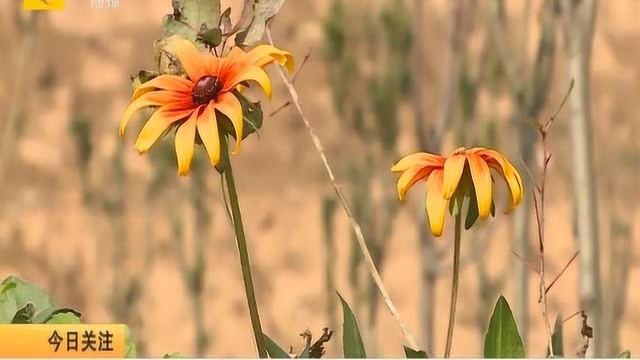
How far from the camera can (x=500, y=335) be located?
1.13 ft

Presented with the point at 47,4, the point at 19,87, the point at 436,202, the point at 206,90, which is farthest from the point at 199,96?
the point at 19,87

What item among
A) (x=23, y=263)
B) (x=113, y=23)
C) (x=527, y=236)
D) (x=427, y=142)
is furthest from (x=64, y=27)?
(x=527, y=236)

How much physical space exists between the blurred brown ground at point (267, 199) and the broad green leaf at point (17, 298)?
304mm

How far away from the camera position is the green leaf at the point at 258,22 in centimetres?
36

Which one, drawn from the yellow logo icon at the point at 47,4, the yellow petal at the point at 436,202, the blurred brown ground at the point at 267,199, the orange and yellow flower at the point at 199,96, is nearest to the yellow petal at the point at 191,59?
the orange and yellow flower at the point at 199,96

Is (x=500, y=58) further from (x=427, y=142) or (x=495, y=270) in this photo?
(x=495, y=270)

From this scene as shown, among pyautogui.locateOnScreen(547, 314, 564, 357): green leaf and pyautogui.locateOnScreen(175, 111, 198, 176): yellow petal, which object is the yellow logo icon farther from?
pyautogui.locateOnScreen(547, 314, 564, 357): green leaf

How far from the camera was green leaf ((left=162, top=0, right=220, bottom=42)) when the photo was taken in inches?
14.3

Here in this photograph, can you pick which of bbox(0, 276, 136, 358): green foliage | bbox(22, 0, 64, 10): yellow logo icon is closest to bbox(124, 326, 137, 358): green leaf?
bbox(0, 276, 136, 358): green foliage

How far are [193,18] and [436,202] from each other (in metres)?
0.13

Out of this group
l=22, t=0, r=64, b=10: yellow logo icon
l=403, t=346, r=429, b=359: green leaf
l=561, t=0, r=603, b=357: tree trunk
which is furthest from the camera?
l=561, t=0, r=603, b=357: tree trunk

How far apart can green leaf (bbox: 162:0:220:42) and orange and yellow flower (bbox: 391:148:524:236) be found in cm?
10

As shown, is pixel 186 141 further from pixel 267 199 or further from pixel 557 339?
pixel 267 199

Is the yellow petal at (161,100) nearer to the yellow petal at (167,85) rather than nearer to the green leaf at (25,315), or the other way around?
the yellow petal at (167,85)
